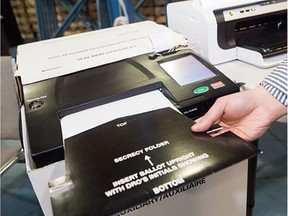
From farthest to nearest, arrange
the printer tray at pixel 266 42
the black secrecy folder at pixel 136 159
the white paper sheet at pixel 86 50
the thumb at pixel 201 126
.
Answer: the printer tray at pixel 266 42 → the white paper sheet at pixel 86 50 → the thumb at pixel 201 126 → the black secrecy folder at pixel 136 159

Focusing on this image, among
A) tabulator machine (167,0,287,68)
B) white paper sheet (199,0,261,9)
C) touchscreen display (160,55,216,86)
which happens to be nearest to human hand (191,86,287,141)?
touchscreen display (160,55,216,86)

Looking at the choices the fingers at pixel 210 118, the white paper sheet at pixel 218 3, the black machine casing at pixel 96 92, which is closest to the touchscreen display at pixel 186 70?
the black machine casing at pixel 96 92

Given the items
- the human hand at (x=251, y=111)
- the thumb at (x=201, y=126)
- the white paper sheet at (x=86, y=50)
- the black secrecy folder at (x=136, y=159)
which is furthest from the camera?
the white paper sheet at (x=86, y=50)

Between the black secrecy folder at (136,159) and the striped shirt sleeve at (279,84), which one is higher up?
the striped shirt sleeve at (279,84)

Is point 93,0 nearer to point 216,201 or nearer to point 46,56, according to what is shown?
point 46,56

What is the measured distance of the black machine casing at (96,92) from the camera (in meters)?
0.66

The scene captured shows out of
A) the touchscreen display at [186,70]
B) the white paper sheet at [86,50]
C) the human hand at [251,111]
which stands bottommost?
the human hand at [251,111]

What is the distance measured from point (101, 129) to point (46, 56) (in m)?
0.45

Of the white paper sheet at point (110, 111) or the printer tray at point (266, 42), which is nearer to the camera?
the white paper sheet at point (110, 111)

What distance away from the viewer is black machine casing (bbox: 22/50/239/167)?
0.66m

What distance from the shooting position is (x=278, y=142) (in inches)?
68.4

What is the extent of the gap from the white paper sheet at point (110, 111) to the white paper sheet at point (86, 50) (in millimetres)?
193

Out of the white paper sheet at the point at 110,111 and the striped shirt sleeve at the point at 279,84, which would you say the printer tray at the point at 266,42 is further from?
the white paper sheet at the point at 110,111

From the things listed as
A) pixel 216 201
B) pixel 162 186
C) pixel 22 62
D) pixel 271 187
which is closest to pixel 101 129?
pixel 162 186
